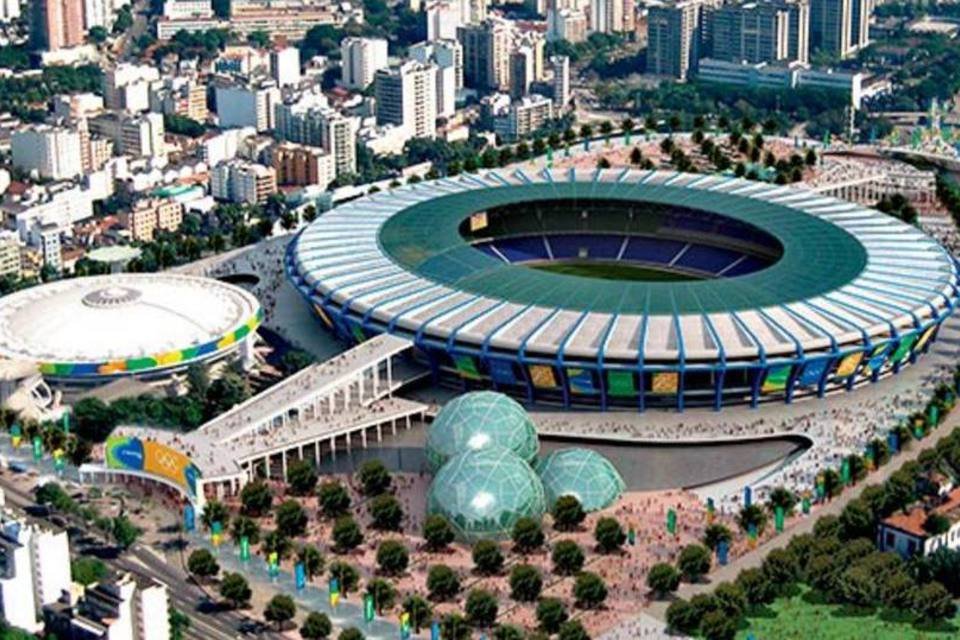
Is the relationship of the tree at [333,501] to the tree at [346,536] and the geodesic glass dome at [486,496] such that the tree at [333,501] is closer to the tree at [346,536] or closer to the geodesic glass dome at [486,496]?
the tree at [346,536]

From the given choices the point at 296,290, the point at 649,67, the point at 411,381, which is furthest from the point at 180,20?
the point at 411,381

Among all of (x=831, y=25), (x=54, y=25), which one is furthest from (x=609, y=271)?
(x=54, y=25)

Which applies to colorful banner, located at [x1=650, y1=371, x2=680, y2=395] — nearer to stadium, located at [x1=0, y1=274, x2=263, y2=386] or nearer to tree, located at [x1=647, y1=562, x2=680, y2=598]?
tree, located at [x1=647, y1=562, x2=680, y2=598]

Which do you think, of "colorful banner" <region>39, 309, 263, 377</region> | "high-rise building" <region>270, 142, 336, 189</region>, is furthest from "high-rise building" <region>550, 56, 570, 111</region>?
"colorful banner" <region>39, 309, 263, 377</region>

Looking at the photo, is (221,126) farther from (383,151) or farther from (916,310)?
(916,310)

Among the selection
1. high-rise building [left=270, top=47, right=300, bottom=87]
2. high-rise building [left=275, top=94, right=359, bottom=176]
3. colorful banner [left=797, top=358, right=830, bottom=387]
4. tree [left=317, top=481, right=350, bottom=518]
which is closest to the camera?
tree [left=317, top=481, right=350, bottom=518]

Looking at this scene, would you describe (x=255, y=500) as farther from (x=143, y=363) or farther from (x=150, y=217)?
(x=150, y=217)
